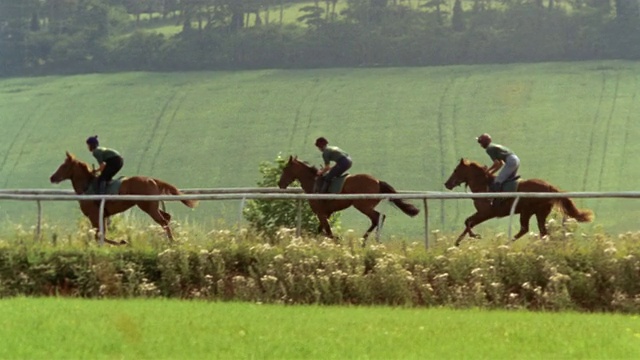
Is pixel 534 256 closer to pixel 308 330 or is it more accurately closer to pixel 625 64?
pixel 308 330

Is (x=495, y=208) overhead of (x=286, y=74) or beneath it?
overhead

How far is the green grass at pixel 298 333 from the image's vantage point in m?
13.1

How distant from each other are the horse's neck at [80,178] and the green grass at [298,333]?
7.93 meters

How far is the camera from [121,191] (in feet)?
82.0

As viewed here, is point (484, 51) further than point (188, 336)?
Yes

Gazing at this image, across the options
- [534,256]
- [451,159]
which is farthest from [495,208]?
[451,159]

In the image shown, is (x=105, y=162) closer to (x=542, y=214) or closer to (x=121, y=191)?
(x=121, y=191)

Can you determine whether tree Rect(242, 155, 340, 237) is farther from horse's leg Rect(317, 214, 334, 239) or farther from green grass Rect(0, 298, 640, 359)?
green grass Rect(0, 298, 640, 359)

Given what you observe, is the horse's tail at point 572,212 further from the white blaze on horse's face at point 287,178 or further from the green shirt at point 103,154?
the green shirt at point 103,154

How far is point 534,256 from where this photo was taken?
18.8m

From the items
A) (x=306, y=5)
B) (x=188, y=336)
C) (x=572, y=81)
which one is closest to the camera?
(x=188, y=336)

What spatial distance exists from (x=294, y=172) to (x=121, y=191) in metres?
3.03

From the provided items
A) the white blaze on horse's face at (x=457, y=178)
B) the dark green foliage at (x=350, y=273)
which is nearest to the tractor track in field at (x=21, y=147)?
the white blaze on horse's face at (x=457, y=178)

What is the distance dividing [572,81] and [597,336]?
6094 cm
